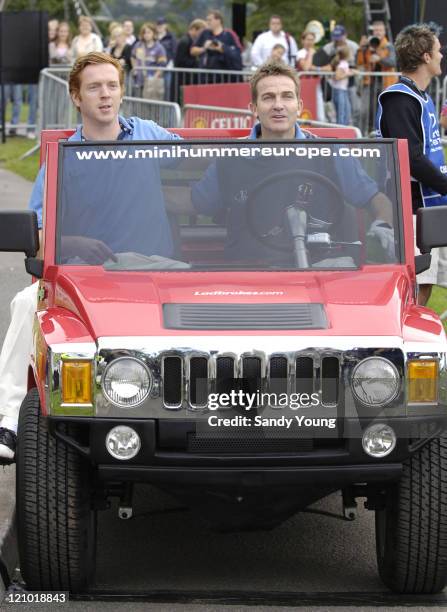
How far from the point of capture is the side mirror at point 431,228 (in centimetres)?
540

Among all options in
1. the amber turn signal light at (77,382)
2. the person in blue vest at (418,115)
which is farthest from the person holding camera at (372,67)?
the amber turn signal light at (77,382)

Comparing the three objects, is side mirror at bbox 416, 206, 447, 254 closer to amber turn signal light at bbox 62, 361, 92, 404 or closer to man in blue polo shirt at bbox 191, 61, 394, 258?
man in blue polo shirt at bbox 191, 61, 394, 258

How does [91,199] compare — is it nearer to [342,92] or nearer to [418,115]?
[418,115]

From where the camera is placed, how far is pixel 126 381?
468cm

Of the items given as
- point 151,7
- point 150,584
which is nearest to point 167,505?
point 150,584

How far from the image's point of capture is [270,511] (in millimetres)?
4934

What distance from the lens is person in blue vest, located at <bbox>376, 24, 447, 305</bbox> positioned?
784cm

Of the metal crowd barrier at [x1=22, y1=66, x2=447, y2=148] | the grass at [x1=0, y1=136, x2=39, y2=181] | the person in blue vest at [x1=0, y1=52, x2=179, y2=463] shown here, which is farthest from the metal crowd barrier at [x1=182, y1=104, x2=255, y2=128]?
the person in blue vest at [x1=0, y1=52, x2=179, y2=463]

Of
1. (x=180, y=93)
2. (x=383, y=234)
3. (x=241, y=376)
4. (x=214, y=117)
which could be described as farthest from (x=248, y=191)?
(x=180, y=93)

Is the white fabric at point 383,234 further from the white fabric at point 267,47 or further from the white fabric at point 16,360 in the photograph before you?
the white fabric at point 267,47

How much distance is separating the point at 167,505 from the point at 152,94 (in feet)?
53.0

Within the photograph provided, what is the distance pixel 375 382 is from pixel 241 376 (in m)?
0.45

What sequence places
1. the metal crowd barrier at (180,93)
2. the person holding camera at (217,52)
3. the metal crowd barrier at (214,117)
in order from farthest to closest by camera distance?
the person holding camera at (217,52) → the metal crowd barrier at (180,93) → the metal crowd barrier at (214,117)

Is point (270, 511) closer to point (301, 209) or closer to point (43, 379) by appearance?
point (43, 379)
